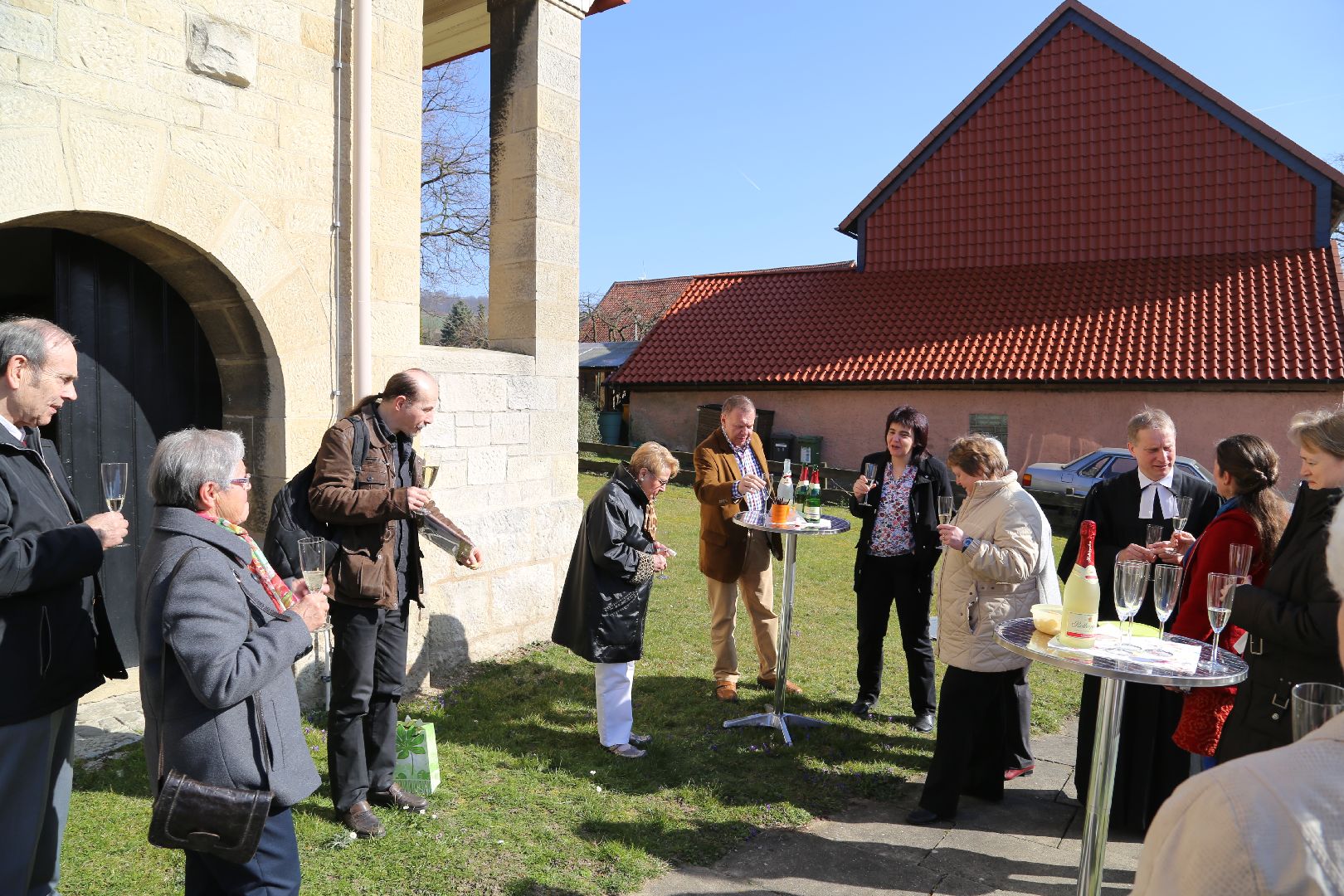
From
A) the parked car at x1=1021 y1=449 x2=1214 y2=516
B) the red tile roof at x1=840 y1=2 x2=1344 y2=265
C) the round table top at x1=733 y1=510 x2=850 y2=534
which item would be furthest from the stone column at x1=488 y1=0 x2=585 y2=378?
the red tile roof at x1=840 y1=2 x2=1344 y2=265

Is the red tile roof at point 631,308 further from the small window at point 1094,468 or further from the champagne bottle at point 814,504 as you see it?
the champagne bottle at point 814,504

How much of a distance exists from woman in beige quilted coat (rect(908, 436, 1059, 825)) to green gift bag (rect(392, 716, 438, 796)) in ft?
7.67

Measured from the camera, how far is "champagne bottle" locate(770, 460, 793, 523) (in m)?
5.07

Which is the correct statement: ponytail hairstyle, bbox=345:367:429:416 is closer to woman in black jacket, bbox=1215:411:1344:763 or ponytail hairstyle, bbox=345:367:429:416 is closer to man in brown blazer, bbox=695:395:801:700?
man in brown blazer, bbox=695:395:801:700

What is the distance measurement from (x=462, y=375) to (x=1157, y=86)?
676 inches

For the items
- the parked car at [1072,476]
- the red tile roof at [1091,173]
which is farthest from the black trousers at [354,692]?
the red tile roof at [1091,173]

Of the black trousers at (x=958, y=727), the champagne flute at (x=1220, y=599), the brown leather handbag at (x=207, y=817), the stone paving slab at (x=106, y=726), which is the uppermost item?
the champagne flute at (x=1220, y=599)

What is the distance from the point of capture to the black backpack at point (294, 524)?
3787mm

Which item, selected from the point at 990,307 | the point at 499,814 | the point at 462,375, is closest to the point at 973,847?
the point at 499,814

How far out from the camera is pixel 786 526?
495 centimetres

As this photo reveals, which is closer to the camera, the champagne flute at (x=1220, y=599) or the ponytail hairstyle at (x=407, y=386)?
the champagne flute at (x=1220, y=599)

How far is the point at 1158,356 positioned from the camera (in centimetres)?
1625

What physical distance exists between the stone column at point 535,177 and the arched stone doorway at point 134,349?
7.22 feet

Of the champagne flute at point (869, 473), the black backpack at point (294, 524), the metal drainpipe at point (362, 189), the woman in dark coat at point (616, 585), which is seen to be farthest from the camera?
the champagne flute at point (869, 473)
